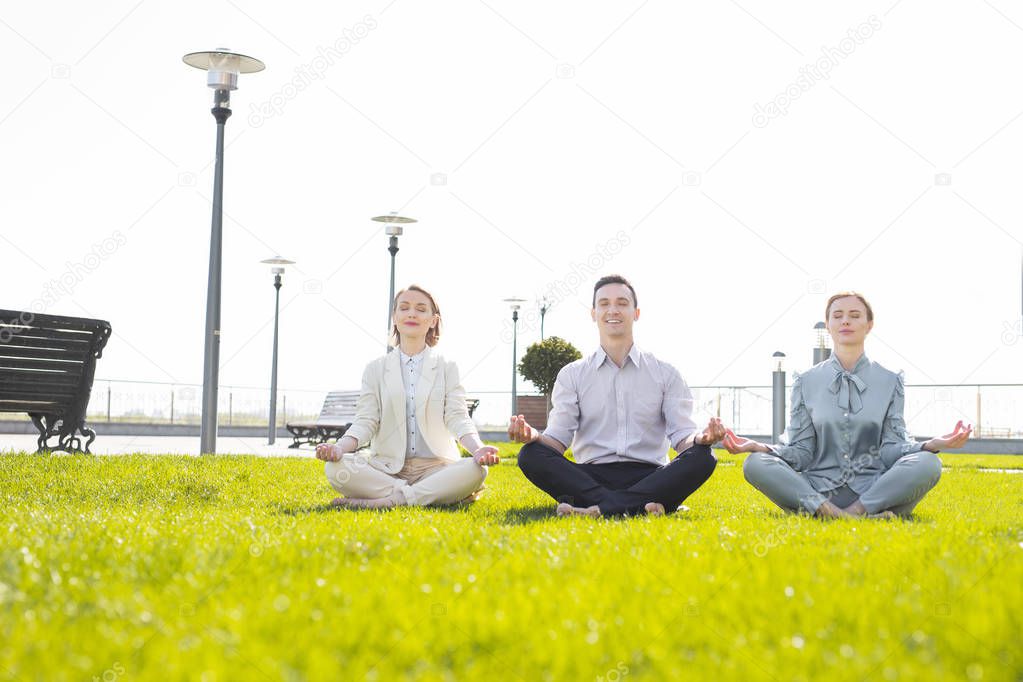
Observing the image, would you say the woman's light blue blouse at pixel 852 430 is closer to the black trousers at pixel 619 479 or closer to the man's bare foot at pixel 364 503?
the black trousers at pixel 619 479

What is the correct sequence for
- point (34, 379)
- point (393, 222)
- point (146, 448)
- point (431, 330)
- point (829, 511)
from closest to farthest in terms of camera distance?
point (829, 511), point (431, 330), point (34, 379), point (146, 448), point (393, 222)

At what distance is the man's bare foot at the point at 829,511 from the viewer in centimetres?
569

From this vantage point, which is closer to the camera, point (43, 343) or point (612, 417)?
point (612, 417)

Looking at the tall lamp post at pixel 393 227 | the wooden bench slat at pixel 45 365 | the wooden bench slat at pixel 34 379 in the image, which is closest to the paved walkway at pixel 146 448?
the wooden bench slat at pixel 34 379

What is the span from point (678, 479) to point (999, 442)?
70.6ft

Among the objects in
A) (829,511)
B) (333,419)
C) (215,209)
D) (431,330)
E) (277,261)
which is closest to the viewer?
(829,511)

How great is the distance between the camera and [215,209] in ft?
39.0

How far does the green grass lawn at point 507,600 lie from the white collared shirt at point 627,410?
140 centimetres

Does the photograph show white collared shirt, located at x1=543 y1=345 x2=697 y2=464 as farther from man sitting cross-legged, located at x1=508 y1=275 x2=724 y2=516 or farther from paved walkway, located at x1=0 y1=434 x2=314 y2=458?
paved walkway, located at x1=0 y1=434 x2=314 y2=458

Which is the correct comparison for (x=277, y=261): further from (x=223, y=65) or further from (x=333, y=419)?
(x=223, y=65)

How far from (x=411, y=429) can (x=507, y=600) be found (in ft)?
13.5

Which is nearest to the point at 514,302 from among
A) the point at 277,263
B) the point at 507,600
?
the point at 277,263

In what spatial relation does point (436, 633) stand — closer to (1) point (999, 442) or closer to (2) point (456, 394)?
(2) point (456, 394)

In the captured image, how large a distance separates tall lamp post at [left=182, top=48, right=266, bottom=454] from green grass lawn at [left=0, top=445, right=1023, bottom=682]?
648cm
